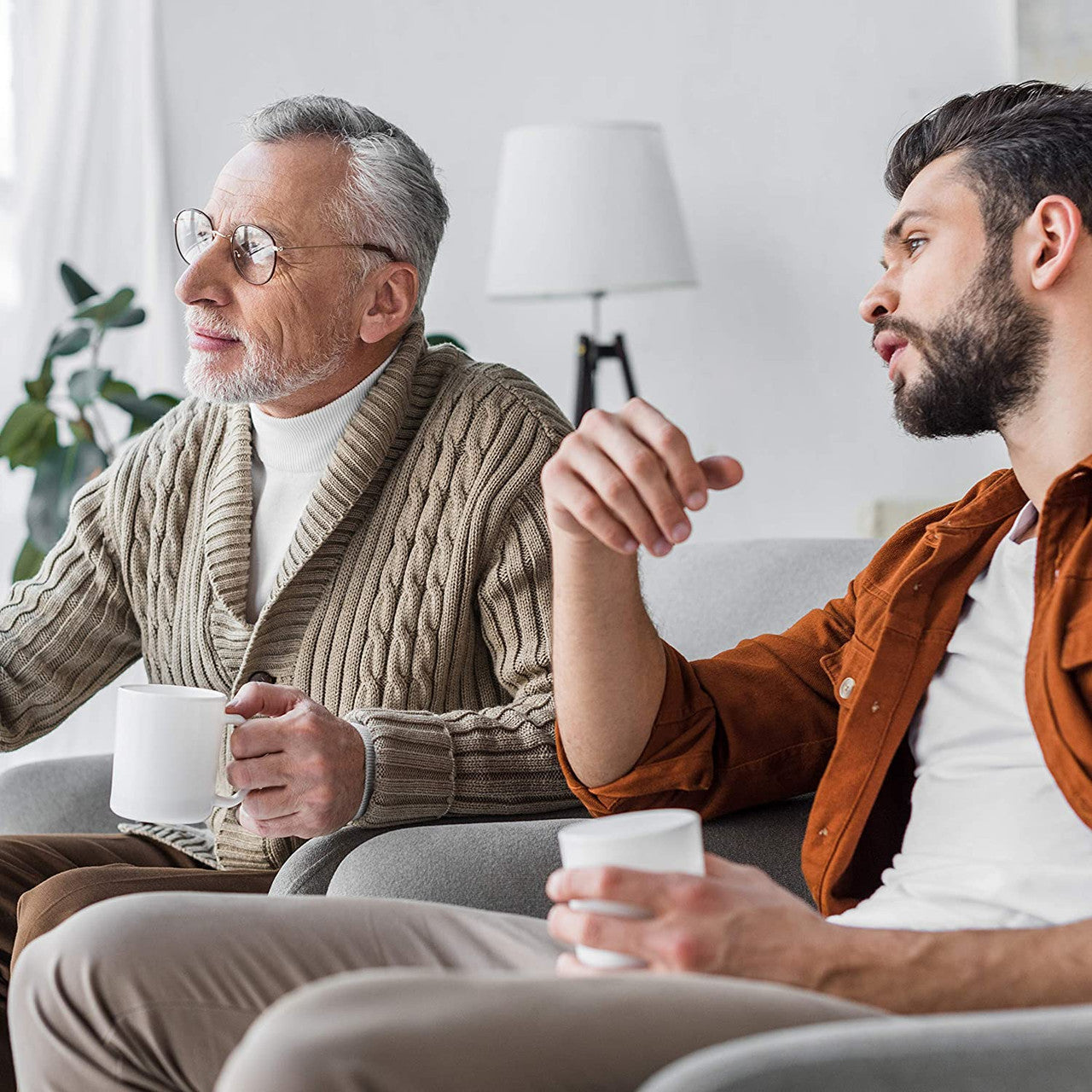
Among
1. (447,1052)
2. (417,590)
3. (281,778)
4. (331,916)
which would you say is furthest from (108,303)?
(447,1052)

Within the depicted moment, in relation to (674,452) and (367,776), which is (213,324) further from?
(674,452)

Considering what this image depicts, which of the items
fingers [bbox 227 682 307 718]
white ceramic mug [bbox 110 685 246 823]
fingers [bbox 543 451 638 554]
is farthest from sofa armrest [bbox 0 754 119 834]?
fingers [bbox 543 451 638 554]

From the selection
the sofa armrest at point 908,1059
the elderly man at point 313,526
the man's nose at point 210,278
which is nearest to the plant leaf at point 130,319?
the elderly man at point 313,526

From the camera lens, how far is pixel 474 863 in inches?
50.9

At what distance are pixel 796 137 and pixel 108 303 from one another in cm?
160

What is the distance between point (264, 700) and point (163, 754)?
180 mm

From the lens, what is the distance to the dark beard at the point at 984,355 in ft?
4.17

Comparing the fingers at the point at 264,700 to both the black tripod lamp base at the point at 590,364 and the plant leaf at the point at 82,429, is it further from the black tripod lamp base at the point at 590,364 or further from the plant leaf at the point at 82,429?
the black tripod lamp base at the point at 590,364

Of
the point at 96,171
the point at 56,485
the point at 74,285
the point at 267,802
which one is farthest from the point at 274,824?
the point at 96,171

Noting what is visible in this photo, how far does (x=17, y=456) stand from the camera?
282 centimetres

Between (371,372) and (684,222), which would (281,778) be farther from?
(684,222)

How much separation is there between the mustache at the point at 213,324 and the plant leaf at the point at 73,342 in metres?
1.14

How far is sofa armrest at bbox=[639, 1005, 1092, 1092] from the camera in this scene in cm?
68

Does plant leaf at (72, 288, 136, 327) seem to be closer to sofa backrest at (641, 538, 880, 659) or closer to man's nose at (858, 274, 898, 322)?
sofa backrest at (641, 538, 880, 659)
